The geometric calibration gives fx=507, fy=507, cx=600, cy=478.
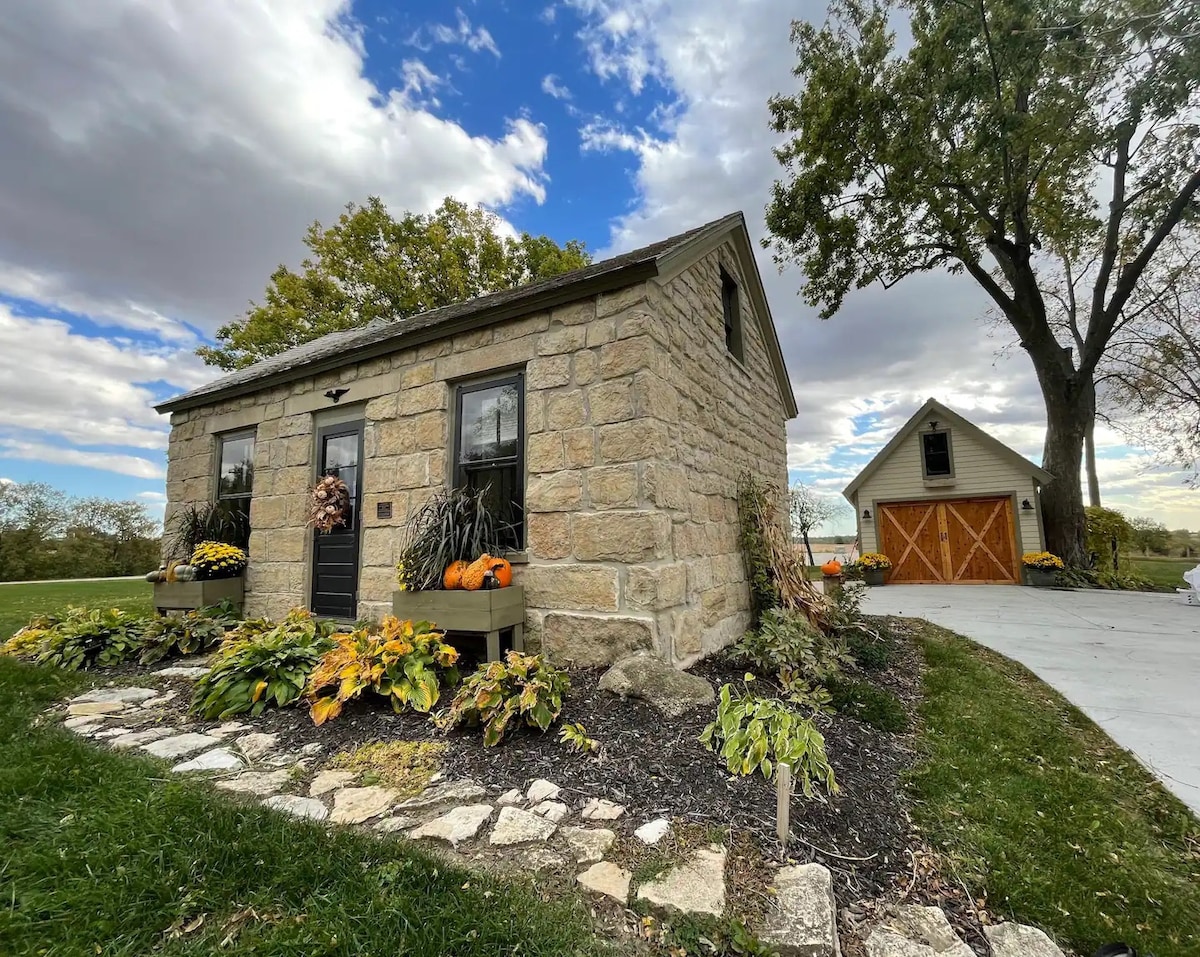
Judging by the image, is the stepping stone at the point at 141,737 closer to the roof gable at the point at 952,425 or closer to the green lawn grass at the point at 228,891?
the green lawn grass at the point at 228,891

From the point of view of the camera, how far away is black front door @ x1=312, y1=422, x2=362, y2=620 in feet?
18.2

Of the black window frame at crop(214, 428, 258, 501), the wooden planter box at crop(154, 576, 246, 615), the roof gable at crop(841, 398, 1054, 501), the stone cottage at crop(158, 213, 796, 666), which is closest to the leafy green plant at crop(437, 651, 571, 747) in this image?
the stone cottage at crop(158, 213, 796, 666)

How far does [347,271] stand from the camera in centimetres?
1945

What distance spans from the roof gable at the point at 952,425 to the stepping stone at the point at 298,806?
47.6ft

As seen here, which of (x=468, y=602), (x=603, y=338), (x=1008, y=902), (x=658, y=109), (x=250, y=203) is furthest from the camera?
(x=250, y=203)

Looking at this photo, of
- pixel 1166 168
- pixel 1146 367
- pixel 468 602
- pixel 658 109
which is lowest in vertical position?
pixel 468 602

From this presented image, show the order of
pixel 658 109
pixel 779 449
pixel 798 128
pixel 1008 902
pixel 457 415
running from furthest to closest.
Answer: pixel 798 128 < pixel 779 449 < pixel 658 109 < pixel 457 415 < pixel 1008 902

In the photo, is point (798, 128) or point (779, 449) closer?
point (779, 449)

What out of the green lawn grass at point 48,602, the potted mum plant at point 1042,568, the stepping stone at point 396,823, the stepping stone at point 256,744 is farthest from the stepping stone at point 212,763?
the potted mum plant at point 1042,568

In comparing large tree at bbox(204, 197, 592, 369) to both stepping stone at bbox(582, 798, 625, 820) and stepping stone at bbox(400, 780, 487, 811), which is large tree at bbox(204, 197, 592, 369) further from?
stepping stone at bbox(582, 798, 625, 820)

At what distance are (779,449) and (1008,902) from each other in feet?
23.9

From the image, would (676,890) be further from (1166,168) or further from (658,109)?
(1166,168)

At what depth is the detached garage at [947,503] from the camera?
1244cm

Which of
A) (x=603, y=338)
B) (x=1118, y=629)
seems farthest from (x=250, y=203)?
(x=1118, y=629)
